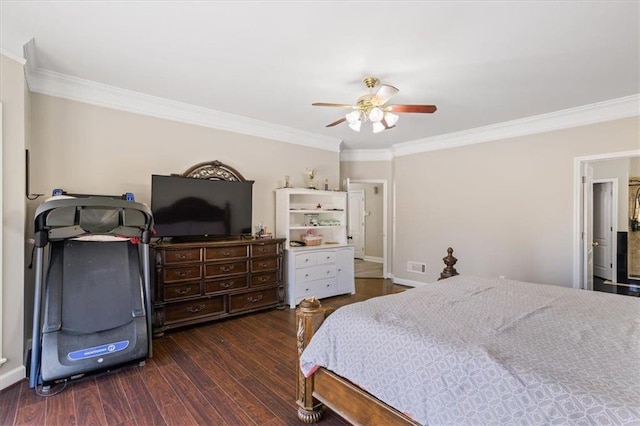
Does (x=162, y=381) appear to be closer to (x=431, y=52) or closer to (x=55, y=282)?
(x=55, y=282)

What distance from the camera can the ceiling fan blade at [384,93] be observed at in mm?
2693

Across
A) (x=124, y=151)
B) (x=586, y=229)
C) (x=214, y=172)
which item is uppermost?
(x=124, y=151)

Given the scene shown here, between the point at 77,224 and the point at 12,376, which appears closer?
the point at 12,376

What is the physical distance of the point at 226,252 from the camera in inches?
153

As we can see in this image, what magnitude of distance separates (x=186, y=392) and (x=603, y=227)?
7707 millimetres

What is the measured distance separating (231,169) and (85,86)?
178 centimetres

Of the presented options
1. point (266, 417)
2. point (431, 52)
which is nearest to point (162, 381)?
point (266, 417)

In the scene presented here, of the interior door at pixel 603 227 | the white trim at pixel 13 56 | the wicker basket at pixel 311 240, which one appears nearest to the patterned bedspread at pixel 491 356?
the wicker basket at pixel 311 240

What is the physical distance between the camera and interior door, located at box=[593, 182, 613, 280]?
19.9 feet

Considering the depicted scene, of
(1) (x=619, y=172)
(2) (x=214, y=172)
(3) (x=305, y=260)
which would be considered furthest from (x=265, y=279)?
(1) (x=619, y=172)

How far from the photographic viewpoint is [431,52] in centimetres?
262

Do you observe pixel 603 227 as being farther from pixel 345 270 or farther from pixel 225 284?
pixel 225 284

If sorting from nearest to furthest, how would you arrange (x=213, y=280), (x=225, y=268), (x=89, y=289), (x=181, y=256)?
(x=89, y=289), (x=181, y=256), (x=213, y=280), (x=225, y=268)

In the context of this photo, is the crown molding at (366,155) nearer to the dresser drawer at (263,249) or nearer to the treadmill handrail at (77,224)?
the dresser drawer at (263,249)
